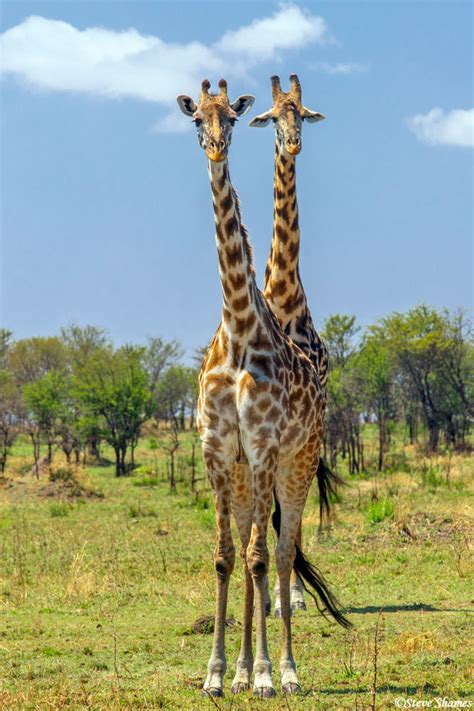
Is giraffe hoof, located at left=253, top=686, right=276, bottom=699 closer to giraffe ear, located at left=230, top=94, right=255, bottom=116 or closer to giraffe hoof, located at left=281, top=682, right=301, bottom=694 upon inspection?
giraffe hoof, located at left=281, top=682, right=301, bottom=694

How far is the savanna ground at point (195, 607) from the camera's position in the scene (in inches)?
261

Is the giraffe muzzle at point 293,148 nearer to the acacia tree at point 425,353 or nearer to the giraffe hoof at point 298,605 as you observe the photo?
the giraffe hoof at point 298,605

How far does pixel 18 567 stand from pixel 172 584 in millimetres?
2298

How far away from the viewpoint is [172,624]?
9.20 metres

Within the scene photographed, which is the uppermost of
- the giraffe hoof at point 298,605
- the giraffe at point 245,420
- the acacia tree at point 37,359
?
the acacia tree at point 37,359

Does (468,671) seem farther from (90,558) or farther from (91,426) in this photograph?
(91,426)

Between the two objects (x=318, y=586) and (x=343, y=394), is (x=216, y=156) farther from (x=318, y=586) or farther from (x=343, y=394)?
(x=343, y=394)

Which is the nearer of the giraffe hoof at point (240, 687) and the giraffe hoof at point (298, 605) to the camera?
the giraffe hoof at point (240, 687)

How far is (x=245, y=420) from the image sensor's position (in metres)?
6.59

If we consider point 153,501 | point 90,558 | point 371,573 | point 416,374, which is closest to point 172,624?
point 371,573

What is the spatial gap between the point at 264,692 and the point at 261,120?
5.43 m

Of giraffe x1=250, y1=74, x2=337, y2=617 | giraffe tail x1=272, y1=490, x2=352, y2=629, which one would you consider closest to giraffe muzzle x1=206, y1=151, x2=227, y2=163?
giraffe x1=250, y1=74, x2=337, y2=617

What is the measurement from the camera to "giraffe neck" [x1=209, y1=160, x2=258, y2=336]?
276 inches

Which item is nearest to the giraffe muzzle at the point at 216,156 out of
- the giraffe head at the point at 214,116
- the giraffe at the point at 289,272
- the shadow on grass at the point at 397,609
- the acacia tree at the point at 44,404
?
the giraffe head at the point at 214,116
